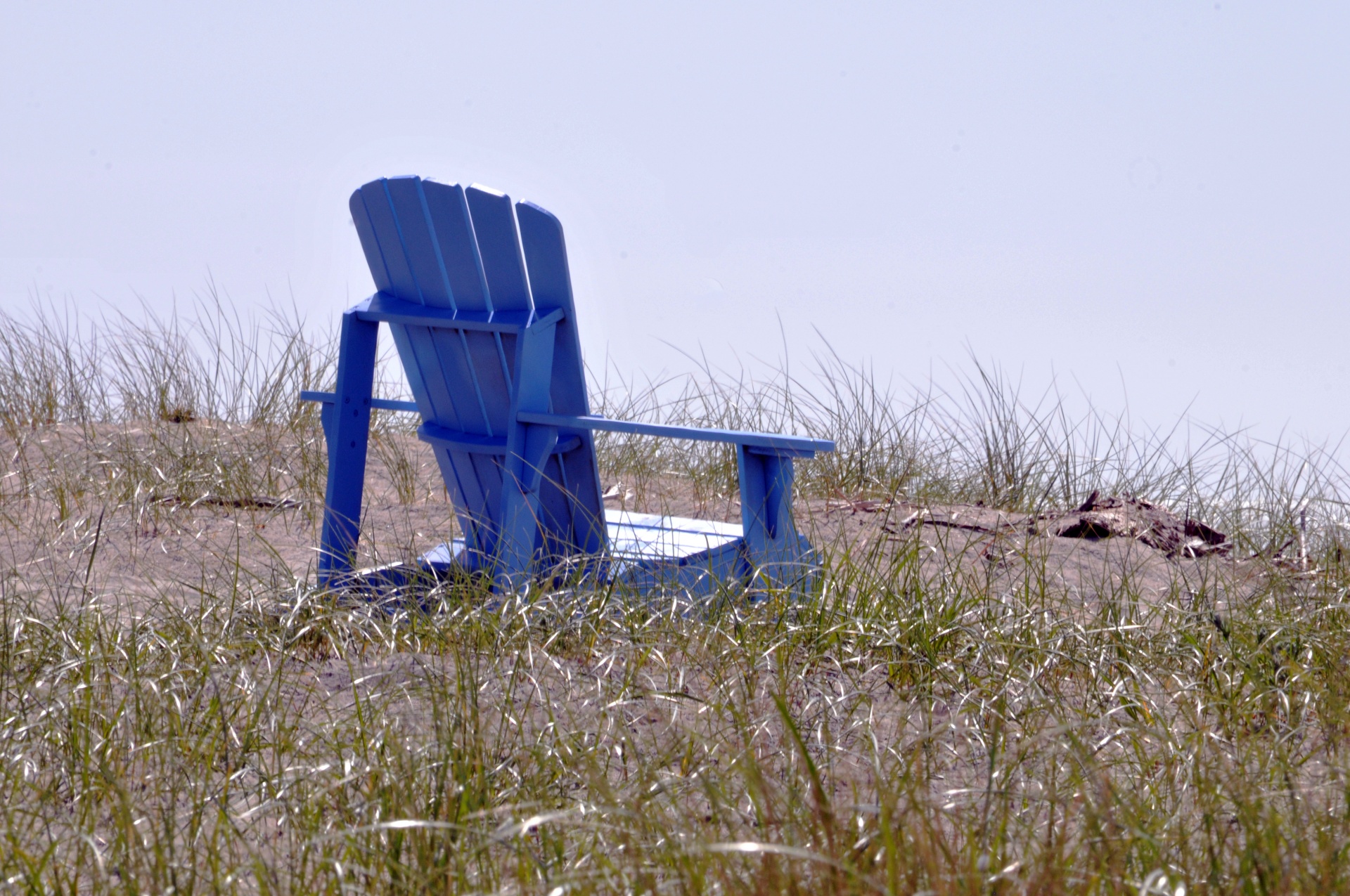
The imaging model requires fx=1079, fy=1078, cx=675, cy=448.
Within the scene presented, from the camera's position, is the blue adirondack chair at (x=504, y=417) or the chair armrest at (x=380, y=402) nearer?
the blue adirondack chair at (x=504, y=417)

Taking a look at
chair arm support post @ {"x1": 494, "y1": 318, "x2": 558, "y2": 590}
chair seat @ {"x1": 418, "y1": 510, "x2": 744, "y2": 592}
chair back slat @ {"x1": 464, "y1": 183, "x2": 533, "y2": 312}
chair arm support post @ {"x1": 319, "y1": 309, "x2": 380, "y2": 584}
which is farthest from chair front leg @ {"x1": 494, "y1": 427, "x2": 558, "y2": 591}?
chair arm support post @ {"x1": 319, "y1": 309, "x2": 380, "y2": 584}

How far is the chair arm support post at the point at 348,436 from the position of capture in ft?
9.70

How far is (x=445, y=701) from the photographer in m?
1.63

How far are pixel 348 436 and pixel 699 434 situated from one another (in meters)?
1.12

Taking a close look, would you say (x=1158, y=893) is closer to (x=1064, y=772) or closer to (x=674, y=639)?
(x=1064, y=772)

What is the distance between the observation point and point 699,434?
99.6 inches

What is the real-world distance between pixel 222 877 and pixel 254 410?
502cm

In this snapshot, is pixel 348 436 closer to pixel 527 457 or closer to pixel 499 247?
pixel 527 457

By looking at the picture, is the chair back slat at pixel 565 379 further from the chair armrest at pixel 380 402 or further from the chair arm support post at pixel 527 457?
the chair armrest at pixel 380 402

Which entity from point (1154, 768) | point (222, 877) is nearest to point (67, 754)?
point (222, 877)

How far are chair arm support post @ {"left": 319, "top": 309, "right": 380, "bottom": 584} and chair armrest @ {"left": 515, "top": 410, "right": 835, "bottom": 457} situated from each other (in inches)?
23.1

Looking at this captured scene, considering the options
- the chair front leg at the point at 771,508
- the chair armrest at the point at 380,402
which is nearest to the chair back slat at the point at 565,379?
the chair front leg at the point at 771,508

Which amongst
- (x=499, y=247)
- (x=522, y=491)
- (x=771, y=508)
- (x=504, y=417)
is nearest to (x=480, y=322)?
(x=499, y=247)

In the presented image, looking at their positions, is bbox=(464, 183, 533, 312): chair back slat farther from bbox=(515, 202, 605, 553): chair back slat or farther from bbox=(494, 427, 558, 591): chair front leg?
bbox=(494, 427, 558, 591): chair front leg
